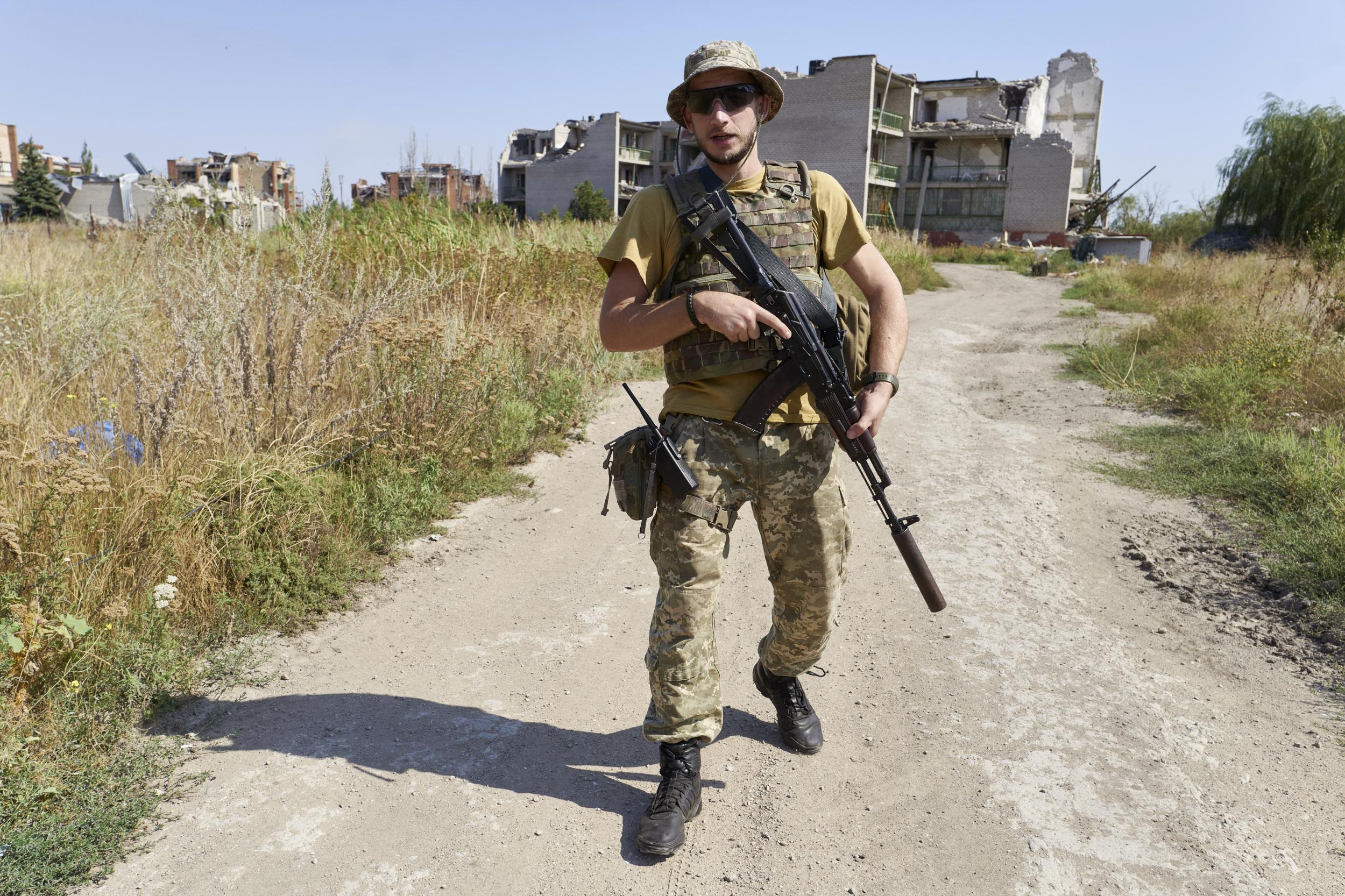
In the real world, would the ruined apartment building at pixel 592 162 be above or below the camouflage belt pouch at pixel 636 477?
above

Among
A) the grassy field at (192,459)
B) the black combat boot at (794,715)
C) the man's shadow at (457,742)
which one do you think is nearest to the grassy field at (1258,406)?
the black combat boot at (794,715)

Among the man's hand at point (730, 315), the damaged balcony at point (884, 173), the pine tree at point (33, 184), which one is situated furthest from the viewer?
the damaged balcony at point (884, 173)


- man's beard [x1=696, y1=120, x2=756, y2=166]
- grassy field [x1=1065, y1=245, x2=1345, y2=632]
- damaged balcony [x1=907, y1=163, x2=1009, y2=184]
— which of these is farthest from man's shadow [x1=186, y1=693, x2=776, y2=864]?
damaged balcony [x1=907, y1=163, x2=1009, y2=184]

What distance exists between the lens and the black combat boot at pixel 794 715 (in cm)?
279

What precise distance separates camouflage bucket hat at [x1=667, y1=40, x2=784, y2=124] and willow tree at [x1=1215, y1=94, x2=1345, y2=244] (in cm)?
3016

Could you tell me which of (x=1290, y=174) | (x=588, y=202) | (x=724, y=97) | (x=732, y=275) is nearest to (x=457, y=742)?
(x=732, y=275)

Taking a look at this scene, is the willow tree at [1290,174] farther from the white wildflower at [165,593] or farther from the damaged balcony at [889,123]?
the white wildflower at [165,593]

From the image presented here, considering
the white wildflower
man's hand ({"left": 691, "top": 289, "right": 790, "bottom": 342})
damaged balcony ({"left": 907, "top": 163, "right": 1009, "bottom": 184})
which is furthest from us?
damaged balcony ({"left": 907, "top": 163, "right": 1009, "bottom": 184})

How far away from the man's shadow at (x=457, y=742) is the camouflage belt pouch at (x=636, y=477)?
2.77ft

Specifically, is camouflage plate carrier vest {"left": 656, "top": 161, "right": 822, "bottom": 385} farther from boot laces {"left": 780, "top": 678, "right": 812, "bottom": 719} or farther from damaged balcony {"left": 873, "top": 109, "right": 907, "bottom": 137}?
damaged balcony {"left": 873, "top": 109, "right": 907, "bottom": 137}

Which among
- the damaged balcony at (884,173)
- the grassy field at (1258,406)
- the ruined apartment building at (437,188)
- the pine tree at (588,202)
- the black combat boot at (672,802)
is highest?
the damaged balcony at (884,173)

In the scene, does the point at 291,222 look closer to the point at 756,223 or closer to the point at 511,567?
the point at 511,567

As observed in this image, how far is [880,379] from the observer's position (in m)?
2.54

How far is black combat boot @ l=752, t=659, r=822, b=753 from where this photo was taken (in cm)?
279
